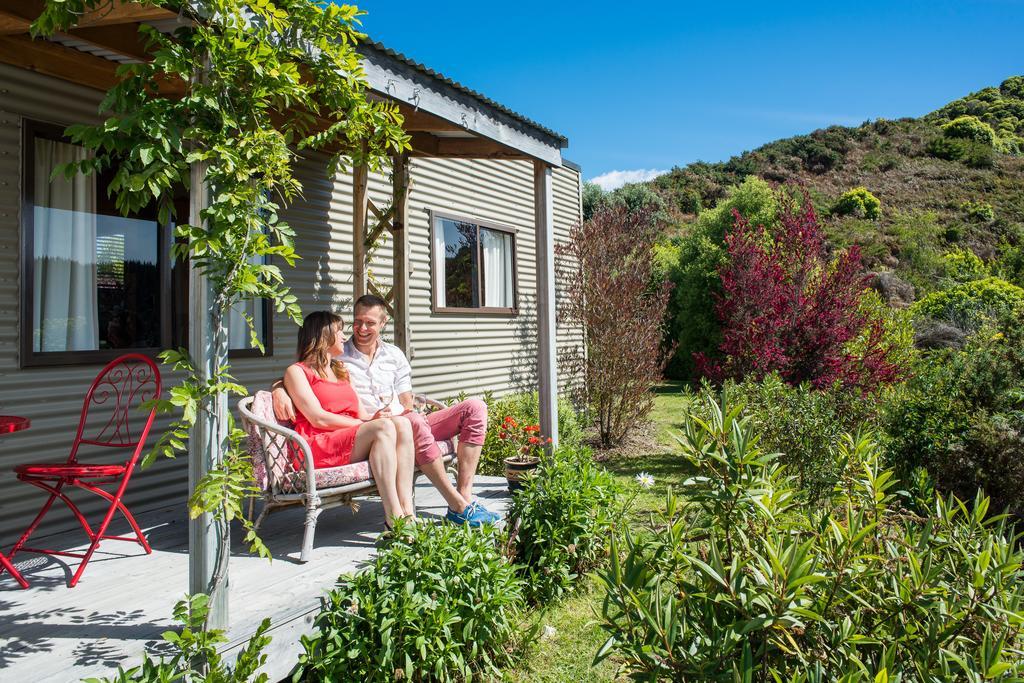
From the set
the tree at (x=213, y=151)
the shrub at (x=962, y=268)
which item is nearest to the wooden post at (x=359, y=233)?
the tree at (x=213, y=151)

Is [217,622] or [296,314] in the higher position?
[296,314]

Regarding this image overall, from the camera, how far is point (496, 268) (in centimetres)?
929

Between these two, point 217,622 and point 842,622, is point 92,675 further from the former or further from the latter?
point 842,622

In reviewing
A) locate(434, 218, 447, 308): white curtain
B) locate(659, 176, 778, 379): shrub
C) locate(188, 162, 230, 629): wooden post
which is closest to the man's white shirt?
locate(188, 162, 230, 629): wooden post

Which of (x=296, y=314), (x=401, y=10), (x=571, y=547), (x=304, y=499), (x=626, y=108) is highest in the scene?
(x=626, y=108)

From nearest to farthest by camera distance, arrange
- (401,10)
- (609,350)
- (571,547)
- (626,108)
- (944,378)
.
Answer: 1. (571,547)
2. (944,378)
3. (609,350)
4. (401,10)
5. (626,108)

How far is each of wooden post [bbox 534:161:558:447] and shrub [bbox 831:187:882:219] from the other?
29.6m

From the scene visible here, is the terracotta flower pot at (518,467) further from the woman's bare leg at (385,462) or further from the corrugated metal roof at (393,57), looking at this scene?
the corrugated metal roof at (393,57)

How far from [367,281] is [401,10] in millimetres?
9074

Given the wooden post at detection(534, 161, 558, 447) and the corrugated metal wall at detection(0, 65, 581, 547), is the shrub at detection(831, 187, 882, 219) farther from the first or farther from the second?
the wooden post at detection(534, 161, 558, 447)

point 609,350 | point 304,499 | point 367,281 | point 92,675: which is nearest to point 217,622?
point 92,675

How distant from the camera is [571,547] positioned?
391 cm

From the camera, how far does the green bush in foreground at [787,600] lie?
1590mm

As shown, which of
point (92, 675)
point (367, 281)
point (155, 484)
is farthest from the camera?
point (367, 281)
